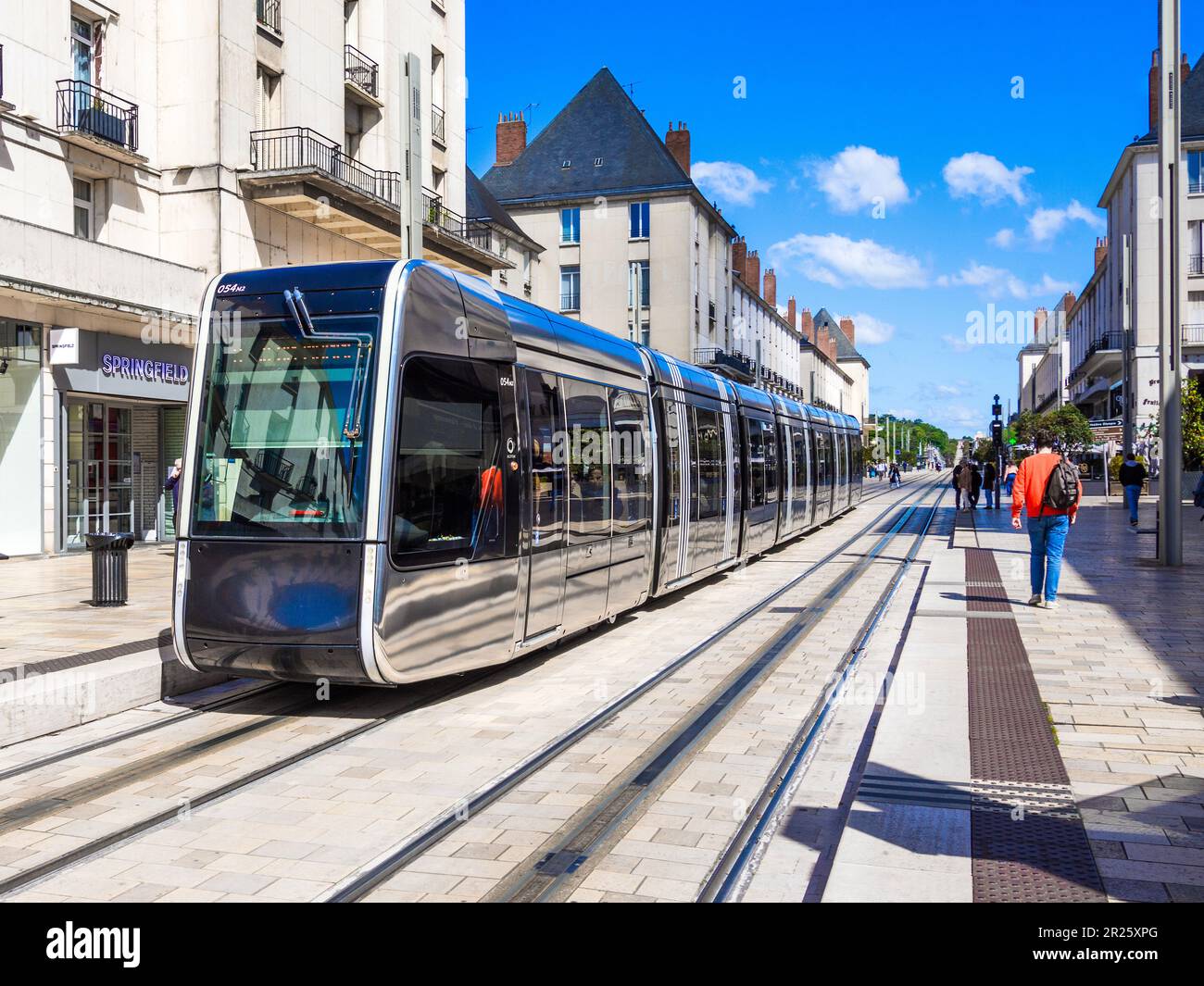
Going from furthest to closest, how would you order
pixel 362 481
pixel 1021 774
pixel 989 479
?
1. pixel 989 479
2. pixel 362 481
3. pixel 1021 774

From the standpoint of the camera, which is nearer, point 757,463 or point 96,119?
point 757,463

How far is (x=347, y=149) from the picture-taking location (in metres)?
26.1

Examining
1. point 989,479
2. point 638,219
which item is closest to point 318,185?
Answer: point 989,479

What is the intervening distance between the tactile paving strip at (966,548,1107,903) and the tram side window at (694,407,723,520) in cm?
560

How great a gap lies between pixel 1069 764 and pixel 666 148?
166ft

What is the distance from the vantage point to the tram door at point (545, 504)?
8273mm

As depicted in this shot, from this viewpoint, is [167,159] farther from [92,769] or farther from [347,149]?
[92,769]

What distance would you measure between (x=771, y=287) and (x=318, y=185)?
59676mm

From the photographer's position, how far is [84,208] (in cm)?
1972

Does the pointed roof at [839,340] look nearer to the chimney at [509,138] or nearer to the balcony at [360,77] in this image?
the chimney at [509,138]

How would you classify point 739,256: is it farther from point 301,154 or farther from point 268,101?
point 301,154

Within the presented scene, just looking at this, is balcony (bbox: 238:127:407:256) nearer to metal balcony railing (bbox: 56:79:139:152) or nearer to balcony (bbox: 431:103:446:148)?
metal balcony railing (bbox: 56:79:139:152)

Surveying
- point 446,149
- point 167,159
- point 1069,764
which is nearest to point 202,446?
point 1069,764

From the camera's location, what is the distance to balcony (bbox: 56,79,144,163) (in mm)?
18547
